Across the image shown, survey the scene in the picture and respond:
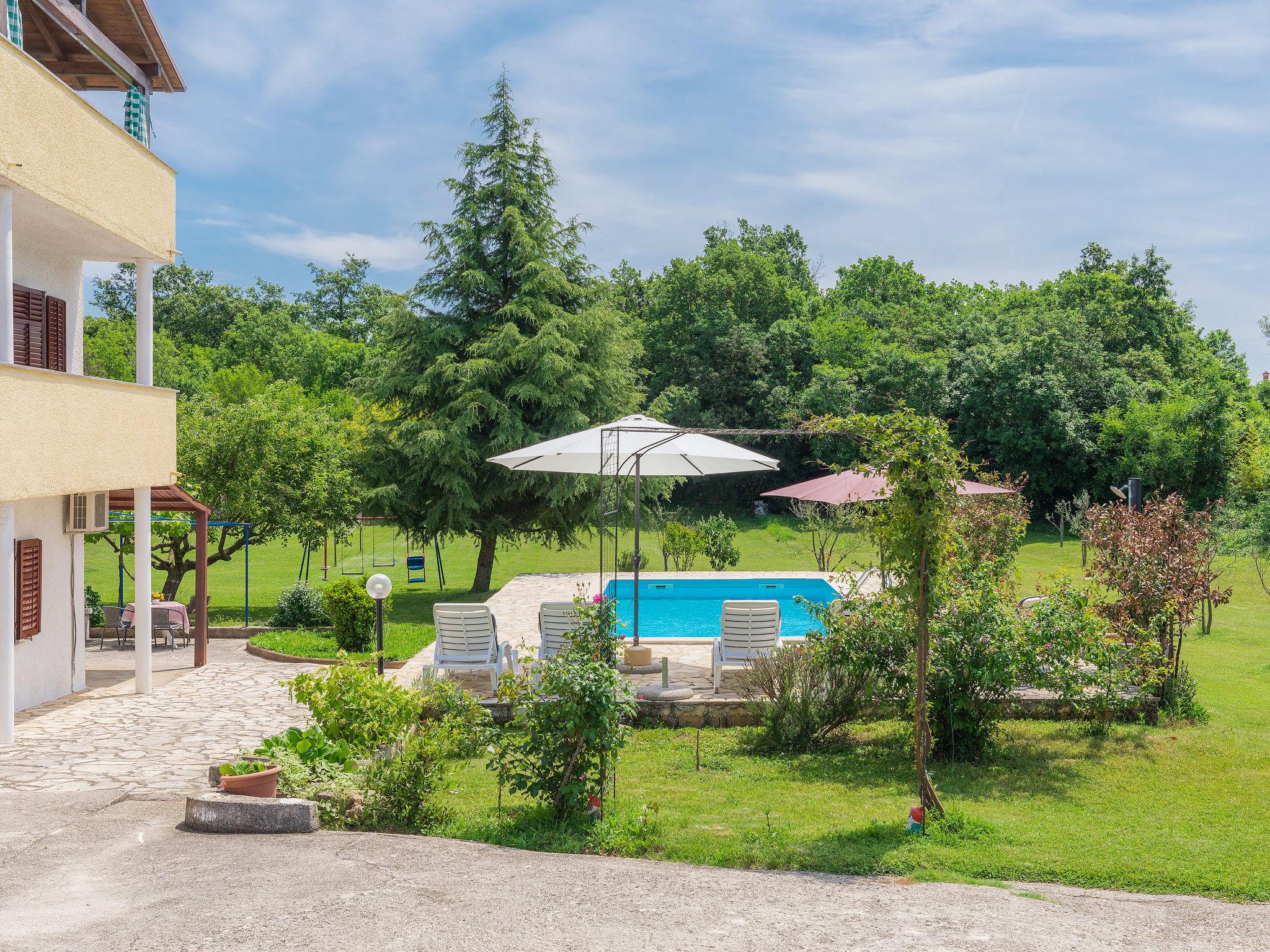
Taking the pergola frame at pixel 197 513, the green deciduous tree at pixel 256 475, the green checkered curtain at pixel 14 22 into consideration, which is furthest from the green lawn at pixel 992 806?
the green deciduous tree at pixel 256 475

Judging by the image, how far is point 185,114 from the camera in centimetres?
1448

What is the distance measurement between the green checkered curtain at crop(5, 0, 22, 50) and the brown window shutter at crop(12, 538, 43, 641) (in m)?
5.41

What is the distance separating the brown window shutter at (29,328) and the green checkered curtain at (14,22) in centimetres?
265

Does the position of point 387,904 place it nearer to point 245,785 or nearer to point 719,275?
point 245,785

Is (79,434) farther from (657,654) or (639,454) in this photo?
(657,654)

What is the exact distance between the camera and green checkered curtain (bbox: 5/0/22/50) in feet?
33.4

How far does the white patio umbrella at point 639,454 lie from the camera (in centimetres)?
1272

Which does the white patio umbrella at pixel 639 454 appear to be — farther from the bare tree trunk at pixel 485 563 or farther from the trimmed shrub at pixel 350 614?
the bare tree trunk at pixel 485 563

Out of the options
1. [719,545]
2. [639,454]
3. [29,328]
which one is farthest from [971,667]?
[719,545]

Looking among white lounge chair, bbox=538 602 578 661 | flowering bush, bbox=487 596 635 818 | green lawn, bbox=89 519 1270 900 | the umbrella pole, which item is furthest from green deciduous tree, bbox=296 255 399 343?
flowering bush, bbox=487 596 635 818

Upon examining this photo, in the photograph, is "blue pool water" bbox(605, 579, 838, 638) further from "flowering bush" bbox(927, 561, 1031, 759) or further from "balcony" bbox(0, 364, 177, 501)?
"balcony" bbox(0, 364, 177, 501)

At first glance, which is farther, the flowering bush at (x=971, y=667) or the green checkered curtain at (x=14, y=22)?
the green checkered curtain at (x=14, y=22)

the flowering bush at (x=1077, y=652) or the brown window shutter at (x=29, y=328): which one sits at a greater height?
the brown window shutter at (x=29, y=328)

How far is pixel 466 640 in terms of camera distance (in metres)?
11.5
